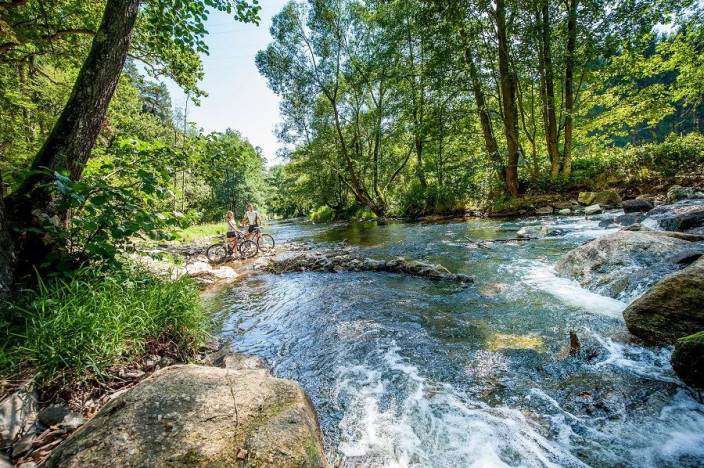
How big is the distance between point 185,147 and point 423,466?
4.56 m

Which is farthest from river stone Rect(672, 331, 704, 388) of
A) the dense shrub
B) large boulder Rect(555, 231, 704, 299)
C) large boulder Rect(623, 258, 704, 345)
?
the dense shrub

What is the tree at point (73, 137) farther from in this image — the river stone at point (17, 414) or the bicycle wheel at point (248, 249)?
the bicycle wheel at point (248, 249)

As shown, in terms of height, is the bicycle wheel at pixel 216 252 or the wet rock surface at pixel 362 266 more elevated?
the bicycle wheel at pixel 216 252

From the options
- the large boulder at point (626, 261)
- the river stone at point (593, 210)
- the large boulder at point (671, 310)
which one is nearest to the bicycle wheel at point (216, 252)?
the large boulder at point (626, 261)

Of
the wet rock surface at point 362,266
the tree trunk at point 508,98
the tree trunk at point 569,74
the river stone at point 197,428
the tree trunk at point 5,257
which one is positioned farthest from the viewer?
the tree trunk at point 508,98

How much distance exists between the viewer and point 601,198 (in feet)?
41.2

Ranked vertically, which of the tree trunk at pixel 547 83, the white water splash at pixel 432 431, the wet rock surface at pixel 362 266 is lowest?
the white water splash at pixel 432 431

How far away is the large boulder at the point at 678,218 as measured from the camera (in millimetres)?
6438

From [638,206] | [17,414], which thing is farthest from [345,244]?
[17,414]

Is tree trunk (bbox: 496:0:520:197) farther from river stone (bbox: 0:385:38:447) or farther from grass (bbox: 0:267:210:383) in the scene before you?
river stone (bbox: 0:385:38:447)

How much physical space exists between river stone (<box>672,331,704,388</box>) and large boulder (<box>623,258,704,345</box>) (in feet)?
2.14

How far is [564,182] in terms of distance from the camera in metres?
14.7

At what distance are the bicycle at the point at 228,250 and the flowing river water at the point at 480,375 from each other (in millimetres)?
6820

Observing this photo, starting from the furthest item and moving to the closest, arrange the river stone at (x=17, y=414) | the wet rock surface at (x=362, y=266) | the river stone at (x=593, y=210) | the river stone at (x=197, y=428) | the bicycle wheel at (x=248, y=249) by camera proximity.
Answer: the bicycle wheel at (x=248, y=249)
the river stone at (x=593, y=210)
the wet rock surface at (x=362, y=266)
the river stone at (x=17, y=414)
the river stone at (x=197, y=428)
